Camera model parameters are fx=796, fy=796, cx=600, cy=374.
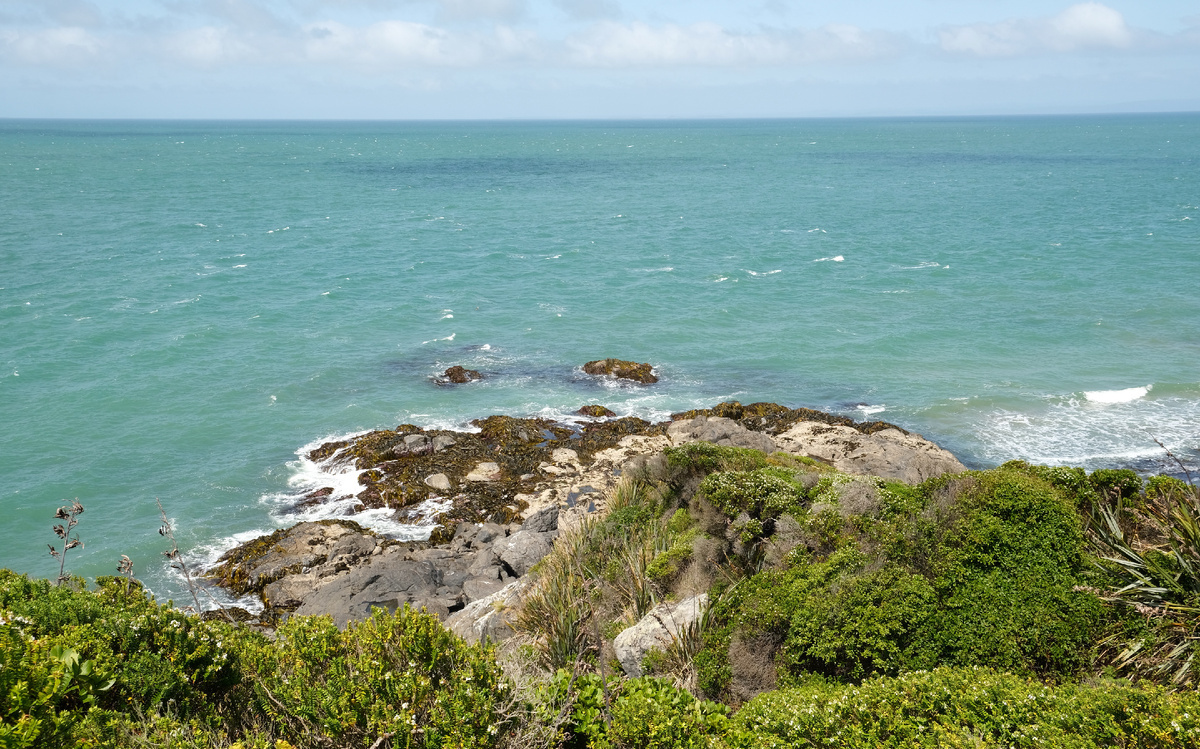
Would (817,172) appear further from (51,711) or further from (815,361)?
(51,711)

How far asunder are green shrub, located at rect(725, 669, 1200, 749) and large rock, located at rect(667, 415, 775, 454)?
50.7 ft

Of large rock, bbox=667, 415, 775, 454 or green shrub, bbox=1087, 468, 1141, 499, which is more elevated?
green shrub, bbox=1087, 468, 1141, 499

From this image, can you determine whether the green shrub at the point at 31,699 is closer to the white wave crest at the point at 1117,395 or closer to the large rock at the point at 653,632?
the large rock at the point at 653,632

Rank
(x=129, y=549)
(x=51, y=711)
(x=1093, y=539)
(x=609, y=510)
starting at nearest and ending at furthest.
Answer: (x=51, y=711) < (x=1093, y=539) < (x=609, y=510) < (x=129, y=549)

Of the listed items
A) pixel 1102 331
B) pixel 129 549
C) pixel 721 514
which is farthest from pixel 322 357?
pixel 1102 331

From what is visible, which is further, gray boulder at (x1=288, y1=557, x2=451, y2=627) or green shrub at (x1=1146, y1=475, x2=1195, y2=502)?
gray boulder at (x1=288, y1=557, x2=451, y2=627)

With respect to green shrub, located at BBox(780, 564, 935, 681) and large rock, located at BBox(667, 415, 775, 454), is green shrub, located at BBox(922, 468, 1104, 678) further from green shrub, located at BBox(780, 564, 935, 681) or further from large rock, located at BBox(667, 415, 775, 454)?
large rock, located at BBox(667, 415, 775, 454)

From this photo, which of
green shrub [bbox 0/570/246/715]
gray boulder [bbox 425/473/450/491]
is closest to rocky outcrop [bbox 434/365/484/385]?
gray boulder [bbox 425/473/450/491]

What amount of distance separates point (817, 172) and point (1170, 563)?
10658 cm

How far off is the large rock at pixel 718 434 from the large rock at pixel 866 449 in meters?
1.28

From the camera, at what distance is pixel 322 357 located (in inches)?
1415

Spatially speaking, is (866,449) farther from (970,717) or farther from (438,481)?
(970,717)

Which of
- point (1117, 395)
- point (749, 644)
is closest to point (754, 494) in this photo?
point (749, 644)

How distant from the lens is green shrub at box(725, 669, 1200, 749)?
7031 mm
